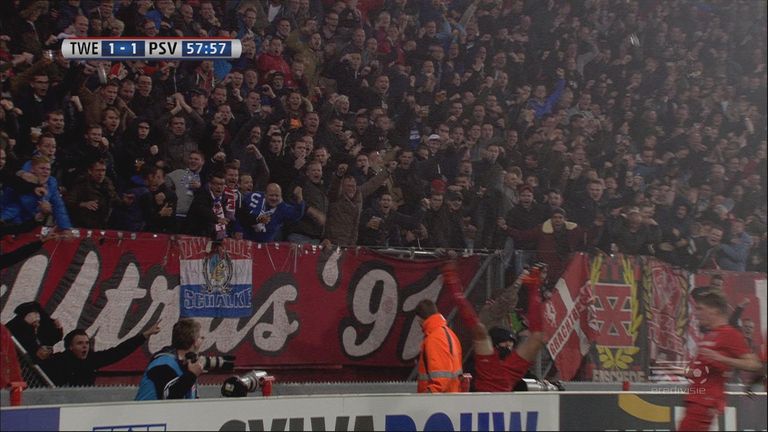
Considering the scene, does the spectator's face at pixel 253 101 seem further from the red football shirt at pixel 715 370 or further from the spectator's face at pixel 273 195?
the red football shirt at pixel 715 370

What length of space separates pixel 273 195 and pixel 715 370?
4.46 metres

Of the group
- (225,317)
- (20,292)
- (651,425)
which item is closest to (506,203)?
(225,317)

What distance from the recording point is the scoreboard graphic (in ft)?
29.4

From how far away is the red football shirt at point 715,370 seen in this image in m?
6.47

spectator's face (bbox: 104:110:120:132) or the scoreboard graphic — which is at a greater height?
the scoreboard graphic

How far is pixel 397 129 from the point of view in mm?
11305

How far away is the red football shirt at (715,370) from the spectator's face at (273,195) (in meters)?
4.32

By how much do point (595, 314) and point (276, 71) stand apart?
4118 millimetres

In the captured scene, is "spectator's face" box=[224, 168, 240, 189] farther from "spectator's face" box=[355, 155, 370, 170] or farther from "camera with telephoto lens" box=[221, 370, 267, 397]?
"camera with telephoto lens" box=[221, 370, 267, 397]

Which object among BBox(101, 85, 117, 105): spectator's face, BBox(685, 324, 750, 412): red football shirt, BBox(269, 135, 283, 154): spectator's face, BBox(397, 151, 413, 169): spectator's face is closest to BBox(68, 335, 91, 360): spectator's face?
BBox(101, 85, 117, 105): spectator's face

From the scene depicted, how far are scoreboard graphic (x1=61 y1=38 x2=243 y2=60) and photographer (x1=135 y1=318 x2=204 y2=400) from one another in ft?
12.0

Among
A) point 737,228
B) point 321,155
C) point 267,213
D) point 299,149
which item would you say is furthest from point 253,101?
point 737,228

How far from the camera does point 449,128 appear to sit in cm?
1174

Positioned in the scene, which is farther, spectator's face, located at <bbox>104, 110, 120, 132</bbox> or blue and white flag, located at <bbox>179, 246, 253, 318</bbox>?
spectator's face, located at <bbox>104, 110, 120, 132</bbox>
